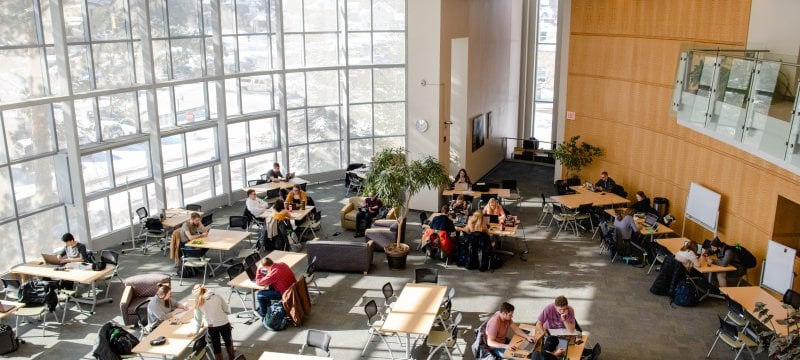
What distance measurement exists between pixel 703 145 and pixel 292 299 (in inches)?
345

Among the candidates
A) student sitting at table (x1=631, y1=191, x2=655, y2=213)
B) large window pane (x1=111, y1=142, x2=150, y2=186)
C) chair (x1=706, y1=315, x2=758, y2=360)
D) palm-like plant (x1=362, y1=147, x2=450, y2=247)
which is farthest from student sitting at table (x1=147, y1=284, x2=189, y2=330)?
student sitting at table (x1=631, y1=191, x2=655, y2=213)

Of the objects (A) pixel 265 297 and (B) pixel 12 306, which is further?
(A) pixel 265 297

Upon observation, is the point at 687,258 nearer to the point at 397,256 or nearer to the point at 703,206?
the point at 703,206

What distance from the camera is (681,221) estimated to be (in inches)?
582

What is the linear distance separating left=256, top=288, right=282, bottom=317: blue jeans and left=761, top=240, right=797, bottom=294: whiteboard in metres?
8.05

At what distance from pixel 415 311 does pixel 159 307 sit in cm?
357

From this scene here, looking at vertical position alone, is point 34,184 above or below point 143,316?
above

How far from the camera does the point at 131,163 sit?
15180mm

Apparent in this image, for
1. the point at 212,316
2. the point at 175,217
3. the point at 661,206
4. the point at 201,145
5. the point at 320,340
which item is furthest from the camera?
the point at 201,145

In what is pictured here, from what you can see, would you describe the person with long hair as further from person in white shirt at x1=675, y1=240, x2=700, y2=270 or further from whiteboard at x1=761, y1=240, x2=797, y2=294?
whiteboard at x1=761, y1=240, x2=797, y2=294

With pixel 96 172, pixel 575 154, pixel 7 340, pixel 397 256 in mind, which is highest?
pixel 96 172

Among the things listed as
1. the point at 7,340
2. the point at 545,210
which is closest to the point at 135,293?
the point at 7,340

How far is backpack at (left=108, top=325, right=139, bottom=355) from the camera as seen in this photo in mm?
9023

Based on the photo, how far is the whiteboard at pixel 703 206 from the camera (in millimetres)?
13312
